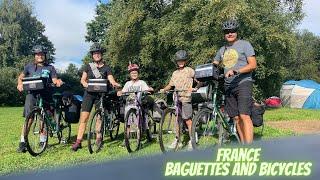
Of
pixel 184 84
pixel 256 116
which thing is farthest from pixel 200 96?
pixel 256 116

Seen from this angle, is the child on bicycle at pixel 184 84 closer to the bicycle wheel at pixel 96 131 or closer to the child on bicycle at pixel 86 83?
the child on bicycle at pixel 86 83

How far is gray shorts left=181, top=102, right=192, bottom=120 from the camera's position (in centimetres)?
816

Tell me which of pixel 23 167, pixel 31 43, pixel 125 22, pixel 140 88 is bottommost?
pixel 23 167

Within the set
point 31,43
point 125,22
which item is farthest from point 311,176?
point 31,43

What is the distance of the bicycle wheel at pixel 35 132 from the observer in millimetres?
7852

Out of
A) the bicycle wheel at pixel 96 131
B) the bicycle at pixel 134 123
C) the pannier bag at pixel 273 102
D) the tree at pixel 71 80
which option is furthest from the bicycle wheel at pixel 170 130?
the pannier bag at pixel 273 102

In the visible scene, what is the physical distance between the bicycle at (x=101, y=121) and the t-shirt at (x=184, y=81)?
1.23 m

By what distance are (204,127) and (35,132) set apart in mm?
2797

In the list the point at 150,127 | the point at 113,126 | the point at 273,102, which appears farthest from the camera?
the point at 273,102

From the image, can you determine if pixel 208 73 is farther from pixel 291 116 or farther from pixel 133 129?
pixel 291 116

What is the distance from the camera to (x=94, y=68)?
8.58 m

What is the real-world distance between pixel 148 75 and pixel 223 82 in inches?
1071

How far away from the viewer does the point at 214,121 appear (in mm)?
7297

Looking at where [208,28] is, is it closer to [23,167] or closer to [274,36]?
[274,36]
